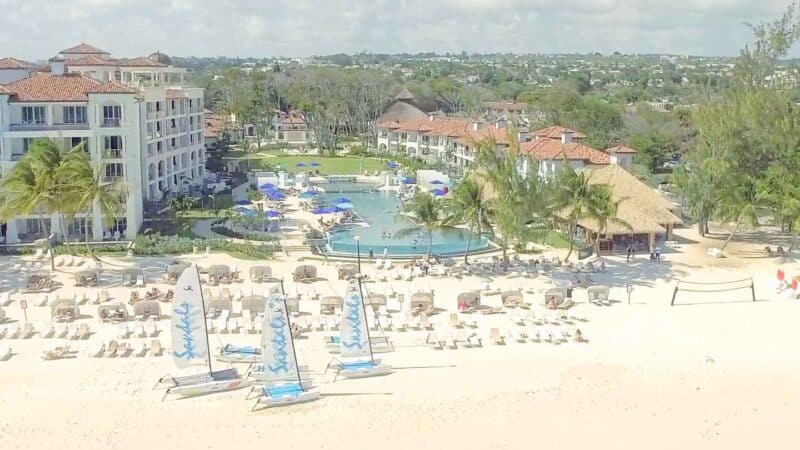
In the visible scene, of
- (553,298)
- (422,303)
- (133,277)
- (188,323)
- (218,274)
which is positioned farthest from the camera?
(218,274)

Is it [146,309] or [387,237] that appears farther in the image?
[387,237]

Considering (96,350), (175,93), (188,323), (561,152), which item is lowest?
(96,350)

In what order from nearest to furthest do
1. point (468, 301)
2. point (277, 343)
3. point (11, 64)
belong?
1. point (277, 343)
2. point (468, 301)
3. point (11, 64)

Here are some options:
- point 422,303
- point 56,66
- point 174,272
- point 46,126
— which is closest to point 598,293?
point 422,303

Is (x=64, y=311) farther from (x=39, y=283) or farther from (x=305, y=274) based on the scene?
(x=305, y=274)

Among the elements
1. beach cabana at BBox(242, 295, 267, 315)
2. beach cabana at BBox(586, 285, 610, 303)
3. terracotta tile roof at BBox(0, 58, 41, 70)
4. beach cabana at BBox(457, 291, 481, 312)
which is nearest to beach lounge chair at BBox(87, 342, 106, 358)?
beach cabana at BBox(242, 295, 267, 315)

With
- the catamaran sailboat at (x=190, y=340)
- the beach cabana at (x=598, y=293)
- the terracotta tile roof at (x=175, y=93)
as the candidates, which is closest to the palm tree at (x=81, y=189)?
the catamaran sailboat at (x=190, y=340)

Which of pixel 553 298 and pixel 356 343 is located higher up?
pixel 356 343

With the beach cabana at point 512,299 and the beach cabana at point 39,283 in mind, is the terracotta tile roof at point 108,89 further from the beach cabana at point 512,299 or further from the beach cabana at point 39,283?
the beach cabana at point 512,299
